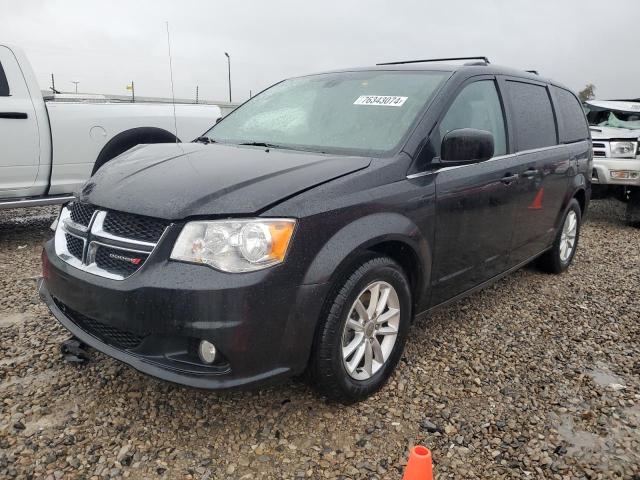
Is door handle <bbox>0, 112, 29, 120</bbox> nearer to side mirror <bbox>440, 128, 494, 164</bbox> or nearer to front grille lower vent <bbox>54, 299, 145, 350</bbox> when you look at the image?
front grille lower vent <bbox>54, 299, 145, 350</bbox>

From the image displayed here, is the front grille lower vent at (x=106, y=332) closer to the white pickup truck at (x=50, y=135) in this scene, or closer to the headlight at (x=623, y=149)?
the white pickup truck at (x=50, y=135)

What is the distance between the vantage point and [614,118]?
8406 millimetres

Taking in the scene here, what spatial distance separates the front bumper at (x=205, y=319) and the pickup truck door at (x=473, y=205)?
104cm

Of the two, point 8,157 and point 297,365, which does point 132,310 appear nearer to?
point 297,365

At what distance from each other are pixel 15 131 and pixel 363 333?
428 centimetres

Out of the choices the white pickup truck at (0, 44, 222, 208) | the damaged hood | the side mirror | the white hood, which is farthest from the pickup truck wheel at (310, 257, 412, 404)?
the white hood

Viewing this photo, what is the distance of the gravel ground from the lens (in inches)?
86.9

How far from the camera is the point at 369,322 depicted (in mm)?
2553

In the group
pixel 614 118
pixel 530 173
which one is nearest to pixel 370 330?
pixel 530 173

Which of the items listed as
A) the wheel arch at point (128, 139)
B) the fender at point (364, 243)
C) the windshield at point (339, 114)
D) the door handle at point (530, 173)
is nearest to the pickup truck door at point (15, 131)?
the wheel arch at point (128, 139)

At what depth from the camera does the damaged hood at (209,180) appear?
7.06ft

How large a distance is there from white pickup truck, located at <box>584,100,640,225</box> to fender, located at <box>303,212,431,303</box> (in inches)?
225

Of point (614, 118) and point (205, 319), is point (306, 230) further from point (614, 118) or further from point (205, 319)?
point (614, 118)

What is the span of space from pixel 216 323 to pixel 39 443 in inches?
40.5
